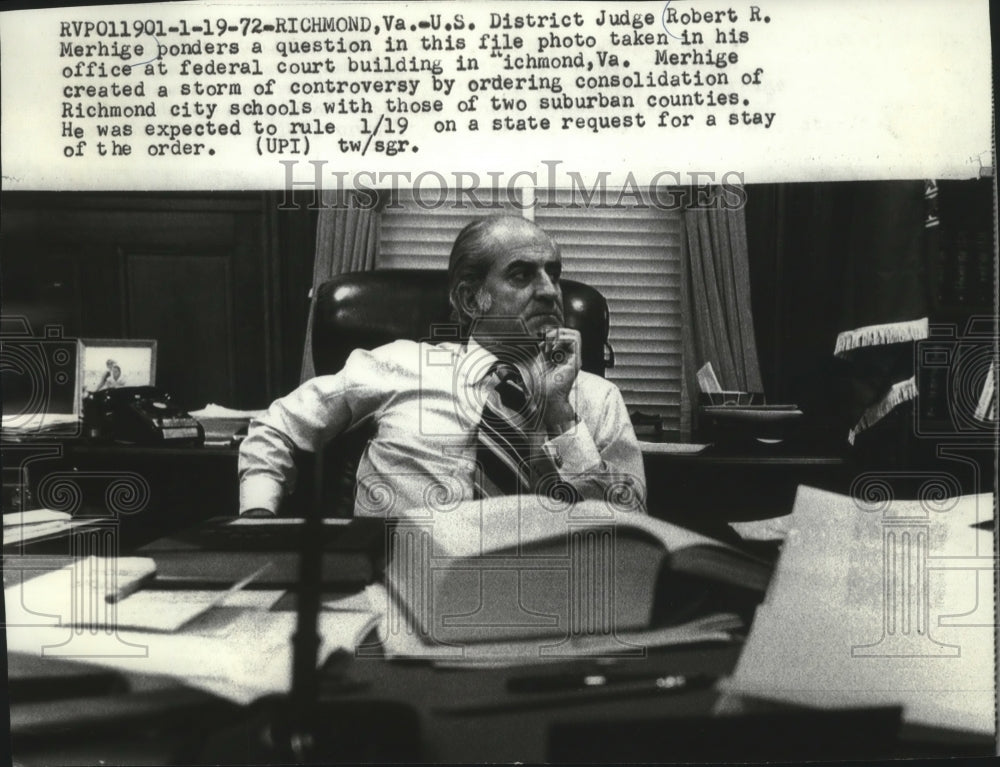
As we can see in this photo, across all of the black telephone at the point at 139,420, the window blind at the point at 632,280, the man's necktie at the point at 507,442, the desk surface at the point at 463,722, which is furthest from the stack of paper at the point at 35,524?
the window blind at the point at 632,280

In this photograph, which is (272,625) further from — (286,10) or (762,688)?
(286,10)

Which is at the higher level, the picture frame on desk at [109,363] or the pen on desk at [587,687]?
the picture frame on desk at [109,363]

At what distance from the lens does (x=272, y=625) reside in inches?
47.7

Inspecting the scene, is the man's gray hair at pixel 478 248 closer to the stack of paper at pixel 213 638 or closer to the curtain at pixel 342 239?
the curtain at pixel 342 239

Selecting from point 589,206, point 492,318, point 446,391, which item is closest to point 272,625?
point 446,391

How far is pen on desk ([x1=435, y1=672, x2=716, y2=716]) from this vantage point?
3.95 ft

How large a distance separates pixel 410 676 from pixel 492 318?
1.96 feet

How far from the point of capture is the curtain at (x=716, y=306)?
4.07ft

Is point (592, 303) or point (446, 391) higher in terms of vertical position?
point (592, 303)

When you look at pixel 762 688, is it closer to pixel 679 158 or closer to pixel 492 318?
pixel 492 318

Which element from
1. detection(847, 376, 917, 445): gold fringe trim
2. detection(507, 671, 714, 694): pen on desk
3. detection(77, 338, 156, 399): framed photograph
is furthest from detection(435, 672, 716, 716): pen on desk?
detection(77, 338, 156, 399): framed photograph

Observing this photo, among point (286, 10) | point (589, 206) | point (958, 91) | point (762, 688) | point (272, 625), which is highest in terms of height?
point (286, 10)

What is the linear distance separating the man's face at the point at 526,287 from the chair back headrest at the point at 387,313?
61 millimetres

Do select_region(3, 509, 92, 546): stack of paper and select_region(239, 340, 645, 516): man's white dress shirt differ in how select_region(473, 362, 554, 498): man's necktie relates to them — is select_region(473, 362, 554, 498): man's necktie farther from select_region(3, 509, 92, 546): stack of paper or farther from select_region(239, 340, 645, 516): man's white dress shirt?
select_region(3, 509, 92, 546): stack of paper
